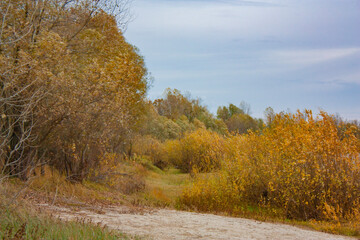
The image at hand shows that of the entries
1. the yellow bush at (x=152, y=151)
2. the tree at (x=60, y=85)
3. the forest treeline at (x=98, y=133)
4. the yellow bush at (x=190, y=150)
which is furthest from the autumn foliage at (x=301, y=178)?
the yellow bush at (x=152, y=151)

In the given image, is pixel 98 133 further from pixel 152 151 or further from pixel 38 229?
pixel 152 151

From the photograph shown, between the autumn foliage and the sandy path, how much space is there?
71.5 inches

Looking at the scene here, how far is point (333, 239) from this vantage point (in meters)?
8.07

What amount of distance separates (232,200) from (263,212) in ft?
3.70

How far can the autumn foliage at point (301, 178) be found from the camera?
10.6m

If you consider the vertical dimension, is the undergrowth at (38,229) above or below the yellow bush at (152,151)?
below

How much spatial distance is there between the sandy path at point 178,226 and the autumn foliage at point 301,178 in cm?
182

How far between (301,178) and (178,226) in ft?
15.1

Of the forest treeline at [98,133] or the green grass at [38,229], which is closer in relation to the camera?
the green grass at [38,229]

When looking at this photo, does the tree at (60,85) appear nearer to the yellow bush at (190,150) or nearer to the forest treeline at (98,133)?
the forest treeline at (98,133)

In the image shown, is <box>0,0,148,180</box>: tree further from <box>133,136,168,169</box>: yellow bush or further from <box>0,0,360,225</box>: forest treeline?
<box>133,136,168,169</box>: yellow bush

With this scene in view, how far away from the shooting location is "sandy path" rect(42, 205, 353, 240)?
7.02m

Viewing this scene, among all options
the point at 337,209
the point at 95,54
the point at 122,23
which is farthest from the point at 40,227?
the point at 122,23

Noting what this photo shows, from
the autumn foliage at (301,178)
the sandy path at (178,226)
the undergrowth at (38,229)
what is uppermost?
the autumn foliage at (301,178)
